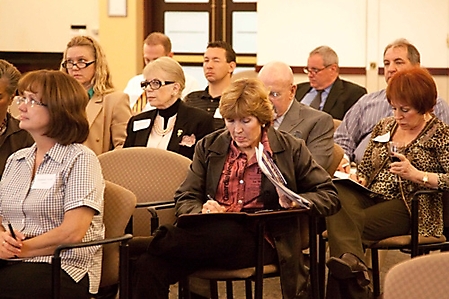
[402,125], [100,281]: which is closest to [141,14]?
[402,125]

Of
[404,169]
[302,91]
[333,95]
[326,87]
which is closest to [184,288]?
A: [404,169]

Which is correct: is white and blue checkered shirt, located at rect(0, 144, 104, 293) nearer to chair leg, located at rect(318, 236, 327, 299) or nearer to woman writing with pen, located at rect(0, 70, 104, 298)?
woman writing with pen, located at rect(0, 70, 104, 298)

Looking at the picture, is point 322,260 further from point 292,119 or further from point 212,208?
point 212,208

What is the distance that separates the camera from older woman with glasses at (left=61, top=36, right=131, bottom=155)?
4.69 meters

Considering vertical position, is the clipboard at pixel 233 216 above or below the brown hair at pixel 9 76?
below

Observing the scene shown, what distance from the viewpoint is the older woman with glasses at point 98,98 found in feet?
15.4

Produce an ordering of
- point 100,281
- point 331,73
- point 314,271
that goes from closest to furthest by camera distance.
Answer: point 100,281 < point 314,271 < point 331,73

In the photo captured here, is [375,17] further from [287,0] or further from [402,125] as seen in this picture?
[402,125]

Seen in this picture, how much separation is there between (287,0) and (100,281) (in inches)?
224

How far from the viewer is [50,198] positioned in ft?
10.0

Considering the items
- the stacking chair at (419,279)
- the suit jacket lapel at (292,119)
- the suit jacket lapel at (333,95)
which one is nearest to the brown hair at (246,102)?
the suit jacket lapel at (292,119)

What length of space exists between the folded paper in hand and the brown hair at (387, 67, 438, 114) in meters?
0.88

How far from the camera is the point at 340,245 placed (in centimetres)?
381

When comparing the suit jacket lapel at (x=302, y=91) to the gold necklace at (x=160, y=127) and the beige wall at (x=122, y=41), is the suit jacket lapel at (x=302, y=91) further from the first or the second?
the beige wall at (x=122, y=41)
